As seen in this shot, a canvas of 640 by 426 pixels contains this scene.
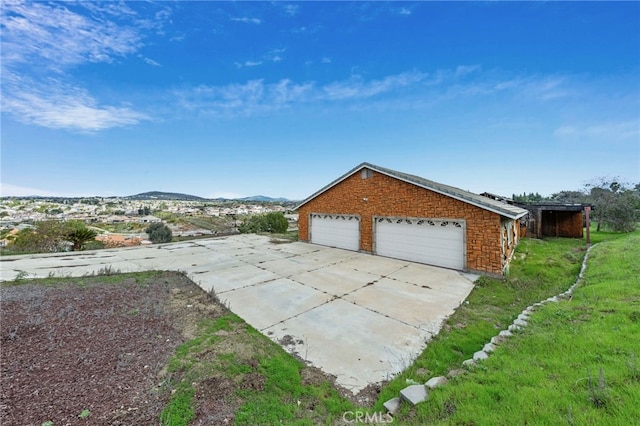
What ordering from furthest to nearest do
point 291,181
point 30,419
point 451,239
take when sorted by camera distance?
point 291,181 → point 451,239 → point 30,419

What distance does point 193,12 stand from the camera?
11.0 metres

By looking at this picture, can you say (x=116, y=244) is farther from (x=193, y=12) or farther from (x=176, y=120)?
(x=193, y=12)

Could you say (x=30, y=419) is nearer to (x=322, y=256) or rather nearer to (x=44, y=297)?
(x=44, y=297)

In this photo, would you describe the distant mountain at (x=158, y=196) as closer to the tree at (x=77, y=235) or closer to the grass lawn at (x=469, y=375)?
the tree at (x=77, y=235)

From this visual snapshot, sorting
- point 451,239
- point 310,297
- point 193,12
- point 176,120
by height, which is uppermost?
point 193,12

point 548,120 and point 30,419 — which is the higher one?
point 548,120

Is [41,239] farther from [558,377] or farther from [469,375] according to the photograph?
[558,377]

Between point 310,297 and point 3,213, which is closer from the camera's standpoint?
point 310,297

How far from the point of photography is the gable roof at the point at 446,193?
27.4 feet

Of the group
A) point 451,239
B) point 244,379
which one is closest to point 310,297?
point 244,379

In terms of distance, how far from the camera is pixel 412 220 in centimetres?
1062

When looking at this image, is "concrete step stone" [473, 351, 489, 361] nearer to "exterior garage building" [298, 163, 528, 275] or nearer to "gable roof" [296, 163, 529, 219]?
"exterior garage building" [298, 163, 528, 275]

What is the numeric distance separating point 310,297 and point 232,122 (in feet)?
60.8

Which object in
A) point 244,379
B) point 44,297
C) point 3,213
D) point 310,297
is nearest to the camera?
point 244,379
